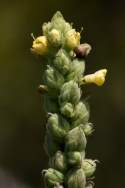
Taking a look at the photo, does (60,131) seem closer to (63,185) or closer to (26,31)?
(63,185)

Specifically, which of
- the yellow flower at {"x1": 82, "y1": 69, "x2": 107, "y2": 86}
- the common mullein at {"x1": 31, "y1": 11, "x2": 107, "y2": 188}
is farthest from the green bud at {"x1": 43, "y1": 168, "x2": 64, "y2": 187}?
the yellow flower at {"x1": 82, "y1": 69, "x2": 107, "y2": 86}

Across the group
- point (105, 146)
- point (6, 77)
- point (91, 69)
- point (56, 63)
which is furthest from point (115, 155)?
point (56, 63)

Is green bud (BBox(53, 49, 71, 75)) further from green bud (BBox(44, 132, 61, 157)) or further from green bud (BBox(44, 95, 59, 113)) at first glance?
green bud (BBox(44, 132, 61, 157))

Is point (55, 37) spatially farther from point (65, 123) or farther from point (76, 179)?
point (76, 179)

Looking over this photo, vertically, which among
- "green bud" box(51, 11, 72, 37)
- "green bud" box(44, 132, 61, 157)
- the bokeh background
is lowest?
"green bud" box(44, 132, 61, 157)

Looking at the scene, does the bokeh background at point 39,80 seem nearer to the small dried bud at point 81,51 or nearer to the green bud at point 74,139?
the small dried bud at point 81,51

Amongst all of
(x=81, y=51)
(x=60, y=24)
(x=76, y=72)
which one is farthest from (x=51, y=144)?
(x=60, y=24)

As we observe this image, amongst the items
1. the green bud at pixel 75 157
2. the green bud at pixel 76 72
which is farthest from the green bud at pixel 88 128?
the green bud at pixel 76 72
